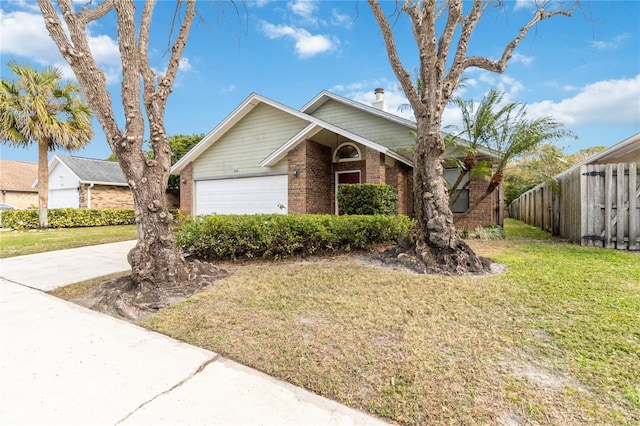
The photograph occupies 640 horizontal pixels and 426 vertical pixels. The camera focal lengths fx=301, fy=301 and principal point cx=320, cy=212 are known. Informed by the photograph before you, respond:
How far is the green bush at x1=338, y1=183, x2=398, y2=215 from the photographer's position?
939 cm

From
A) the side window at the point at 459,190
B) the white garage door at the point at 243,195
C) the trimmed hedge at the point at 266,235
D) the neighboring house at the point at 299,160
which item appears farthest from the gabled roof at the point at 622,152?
the white garage door at the point at 243,195

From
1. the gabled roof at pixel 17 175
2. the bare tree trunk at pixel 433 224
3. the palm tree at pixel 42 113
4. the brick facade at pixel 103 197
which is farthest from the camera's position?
the gabled roof at pixel 17 175

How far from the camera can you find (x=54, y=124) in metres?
15.7

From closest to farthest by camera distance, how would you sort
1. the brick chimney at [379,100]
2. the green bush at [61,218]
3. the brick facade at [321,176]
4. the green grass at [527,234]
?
the green grass at [527,234] → the brick facade at [321,176] → the brick chimney at [379,100] → the green bush at [61,218]

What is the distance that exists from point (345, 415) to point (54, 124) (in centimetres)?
2051

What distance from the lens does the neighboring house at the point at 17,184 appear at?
94.2 ft

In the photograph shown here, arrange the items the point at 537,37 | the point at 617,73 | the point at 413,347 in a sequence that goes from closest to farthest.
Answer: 1. the point at 413,347
2. the point at 537,37
3. the point at 617,73

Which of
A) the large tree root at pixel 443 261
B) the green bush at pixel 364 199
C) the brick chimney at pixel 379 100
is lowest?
the large tree root at pixel 443 261

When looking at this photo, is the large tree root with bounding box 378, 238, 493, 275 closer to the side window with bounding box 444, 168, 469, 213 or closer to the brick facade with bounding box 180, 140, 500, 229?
the brick facade with bounding box 180, 140, 500, 229

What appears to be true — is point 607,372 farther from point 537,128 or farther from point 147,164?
point 537,128

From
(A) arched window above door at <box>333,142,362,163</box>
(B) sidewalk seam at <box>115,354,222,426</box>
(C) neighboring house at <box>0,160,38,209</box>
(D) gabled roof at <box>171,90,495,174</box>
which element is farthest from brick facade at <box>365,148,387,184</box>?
(C) neighboring house at <box>0,160,38,209</box>

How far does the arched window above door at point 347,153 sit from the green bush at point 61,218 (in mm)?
15890

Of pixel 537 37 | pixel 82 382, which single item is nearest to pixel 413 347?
pixel 82 382

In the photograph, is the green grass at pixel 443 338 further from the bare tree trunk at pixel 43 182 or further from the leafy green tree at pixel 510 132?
the bare tree trunk at pixel 43 182
